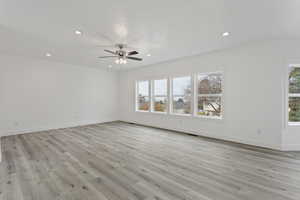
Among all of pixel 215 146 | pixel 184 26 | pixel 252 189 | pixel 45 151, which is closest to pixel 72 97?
pixel 45 151

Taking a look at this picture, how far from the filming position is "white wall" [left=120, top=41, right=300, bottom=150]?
11.5 ft

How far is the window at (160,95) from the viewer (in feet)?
19.7

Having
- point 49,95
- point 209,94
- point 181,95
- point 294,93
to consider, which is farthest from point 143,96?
point 294,93

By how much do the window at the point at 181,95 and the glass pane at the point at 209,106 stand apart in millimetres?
382

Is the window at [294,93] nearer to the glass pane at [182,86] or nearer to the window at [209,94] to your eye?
the window at [209,94]

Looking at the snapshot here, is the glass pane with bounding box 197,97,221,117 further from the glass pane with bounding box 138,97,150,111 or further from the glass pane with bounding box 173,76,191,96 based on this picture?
the glass pane with bounding box 138,97,150,111

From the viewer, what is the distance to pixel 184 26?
297 cm

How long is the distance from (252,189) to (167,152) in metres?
1.71

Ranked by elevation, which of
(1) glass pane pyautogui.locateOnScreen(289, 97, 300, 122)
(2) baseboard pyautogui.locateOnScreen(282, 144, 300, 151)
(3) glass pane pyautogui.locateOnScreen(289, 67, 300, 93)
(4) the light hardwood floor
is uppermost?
(3) glass pane pyautogui.locateOnScreen(289, 67, 300, 93)

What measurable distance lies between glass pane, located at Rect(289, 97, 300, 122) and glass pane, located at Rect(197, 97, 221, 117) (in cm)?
165

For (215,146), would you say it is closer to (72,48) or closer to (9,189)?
(9,189)

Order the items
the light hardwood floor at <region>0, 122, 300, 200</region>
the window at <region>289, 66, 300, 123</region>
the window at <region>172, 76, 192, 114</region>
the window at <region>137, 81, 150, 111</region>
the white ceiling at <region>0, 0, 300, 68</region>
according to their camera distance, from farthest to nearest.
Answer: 1. the window at <region>137, 81, 150, 111</region>
2. the window at <region>172, 76, 192, 114</region>
3. the window at <region>289, 66, 300, 123</region>
4. the white ceiling at <region>0, 0, 300, 68</region>
5. the light hardwood floor at <region>0, 122, 300, 200</region>

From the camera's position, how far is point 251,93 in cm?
387

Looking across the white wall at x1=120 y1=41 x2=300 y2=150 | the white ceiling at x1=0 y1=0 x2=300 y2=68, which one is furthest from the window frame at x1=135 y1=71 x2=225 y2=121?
the white ceiling at x1=0 y1=0 x2=300 y2=68
